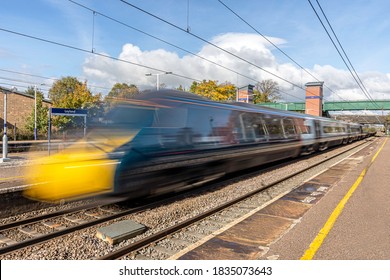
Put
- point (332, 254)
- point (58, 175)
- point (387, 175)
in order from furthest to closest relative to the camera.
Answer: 1. point (387, 175)
2. point (58, 175)
3. point (332, 254)

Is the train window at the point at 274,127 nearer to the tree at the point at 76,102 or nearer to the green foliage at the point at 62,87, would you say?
the tree at the point at 76,102

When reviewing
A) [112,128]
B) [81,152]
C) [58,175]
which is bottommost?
[58,175]

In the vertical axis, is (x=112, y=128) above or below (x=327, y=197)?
above

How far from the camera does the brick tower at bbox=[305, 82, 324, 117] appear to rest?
60.2 meters

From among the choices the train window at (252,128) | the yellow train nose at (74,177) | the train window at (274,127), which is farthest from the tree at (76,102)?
the yellow train nose at (74,177)

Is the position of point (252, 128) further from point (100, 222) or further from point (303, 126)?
point (303, 126)

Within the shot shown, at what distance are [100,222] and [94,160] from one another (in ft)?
4.19

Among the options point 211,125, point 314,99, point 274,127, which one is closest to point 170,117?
point 211,125

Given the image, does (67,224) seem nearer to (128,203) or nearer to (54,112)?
(128,203)

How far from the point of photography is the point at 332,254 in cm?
427

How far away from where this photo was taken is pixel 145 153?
250 inches
